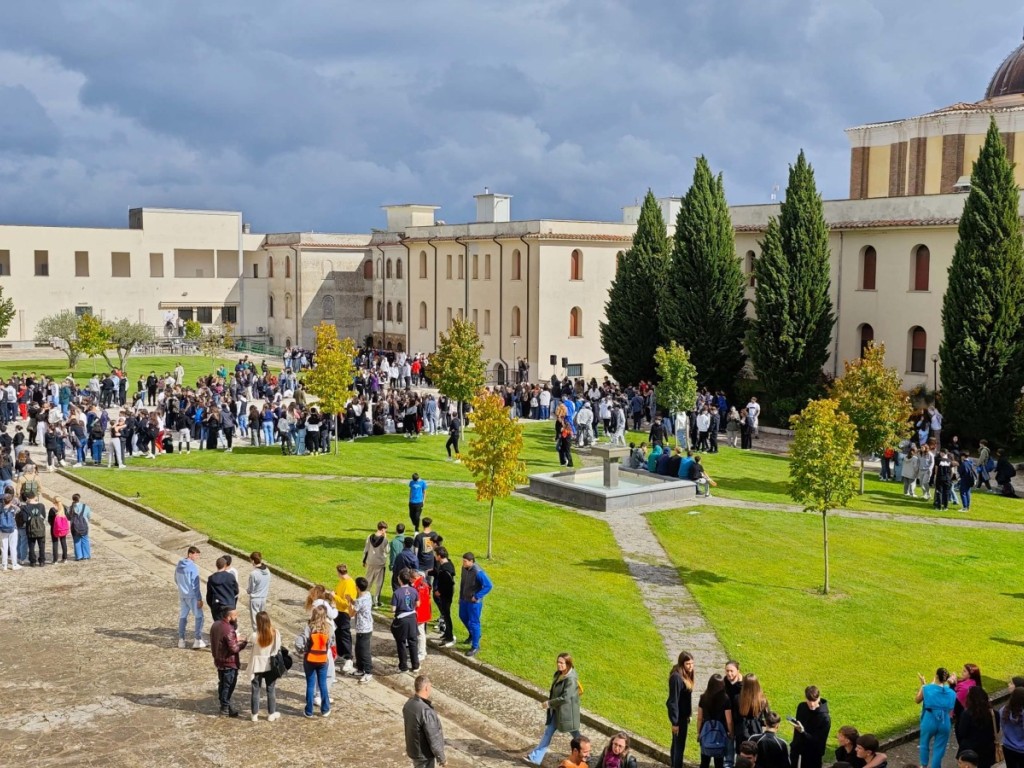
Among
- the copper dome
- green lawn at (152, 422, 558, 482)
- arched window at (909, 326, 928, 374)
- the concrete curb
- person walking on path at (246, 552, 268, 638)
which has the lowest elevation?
the concrete curb

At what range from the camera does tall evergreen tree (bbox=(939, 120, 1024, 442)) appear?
110ft

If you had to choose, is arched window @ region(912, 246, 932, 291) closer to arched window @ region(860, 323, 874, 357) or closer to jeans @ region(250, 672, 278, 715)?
arched window @ region(860, 323, 874, 357)

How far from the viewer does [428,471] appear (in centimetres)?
2873

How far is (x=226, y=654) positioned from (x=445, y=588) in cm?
369

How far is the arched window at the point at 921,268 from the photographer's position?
38.8m

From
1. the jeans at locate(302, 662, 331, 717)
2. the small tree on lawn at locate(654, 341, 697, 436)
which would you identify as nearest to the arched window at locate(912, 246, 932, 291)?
the small tree on lawn at locate(654, 341, 697, 436)

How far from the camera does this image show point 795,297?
3822cm

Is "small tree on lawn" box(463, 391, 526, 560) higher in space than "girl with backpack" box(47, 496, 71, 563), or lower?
higher

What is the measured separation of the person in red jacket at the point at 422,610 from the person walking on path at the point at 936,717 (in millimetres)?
6393

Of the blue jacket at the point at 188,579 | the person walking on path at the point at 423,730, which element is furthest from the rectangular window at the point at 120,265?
the person walking on path at the point at 423,730

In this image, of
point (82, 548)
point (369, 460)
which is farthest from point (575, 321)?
point (82, 548)

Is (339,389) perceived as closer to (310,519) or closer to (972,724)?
(310,519)

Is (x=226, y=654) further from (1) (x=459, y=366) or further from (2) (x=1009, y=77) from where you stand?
(2) (x=1009, y=77)

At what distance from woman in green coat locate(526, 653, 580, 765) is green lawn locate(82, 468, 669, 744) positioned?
1.31 metres
